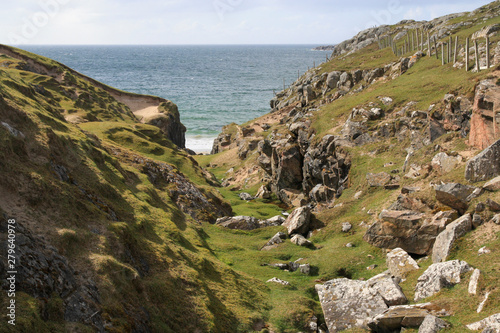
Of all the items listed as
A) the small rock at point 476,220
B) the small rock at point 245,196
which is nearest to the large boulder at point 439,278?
the small rock at point 476,220

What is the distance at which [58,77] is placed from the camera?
70.6 m

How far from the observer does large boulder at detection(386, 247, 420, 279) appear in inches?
752

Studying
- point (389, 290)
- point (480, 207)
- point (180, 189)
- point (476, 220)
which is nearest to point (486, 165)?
point (480, 207)

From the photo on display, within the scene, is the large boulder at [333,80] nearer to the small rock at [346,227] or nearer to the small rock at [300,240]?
the small rock at [346,227]

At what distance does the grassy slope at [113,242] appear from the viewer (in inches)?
525

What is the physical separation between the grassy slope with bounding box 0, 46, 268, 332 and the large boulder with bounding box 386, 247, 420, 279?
7094mm

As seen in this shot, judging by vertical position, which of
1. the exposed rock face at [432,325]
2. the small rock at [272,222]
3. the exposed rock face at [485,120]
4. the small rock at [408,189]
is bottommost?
the small rock at [272,222]

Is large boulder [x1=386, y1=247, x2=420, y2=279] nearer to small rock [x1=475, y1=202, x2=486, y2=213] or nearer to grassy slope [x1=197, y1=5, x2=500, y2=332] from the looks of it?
grassy slope [x1=197, y1=5, x2=500, y2=332]

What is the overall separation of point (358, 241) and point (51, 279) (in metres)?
19.2

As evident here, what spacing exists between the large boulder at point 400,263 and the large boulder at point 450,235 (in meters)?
1.17

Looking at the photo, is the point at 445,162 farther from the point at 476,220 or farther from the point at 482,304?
the point at 482,304

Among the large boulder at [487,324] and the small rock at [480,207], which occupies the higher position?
the small rock at [480,207]

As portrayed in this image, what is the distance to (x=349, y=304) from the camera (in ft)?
56.1

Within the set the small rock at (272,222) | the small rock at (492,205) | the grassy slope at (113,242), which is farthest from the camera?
the small rock at (272,222)
